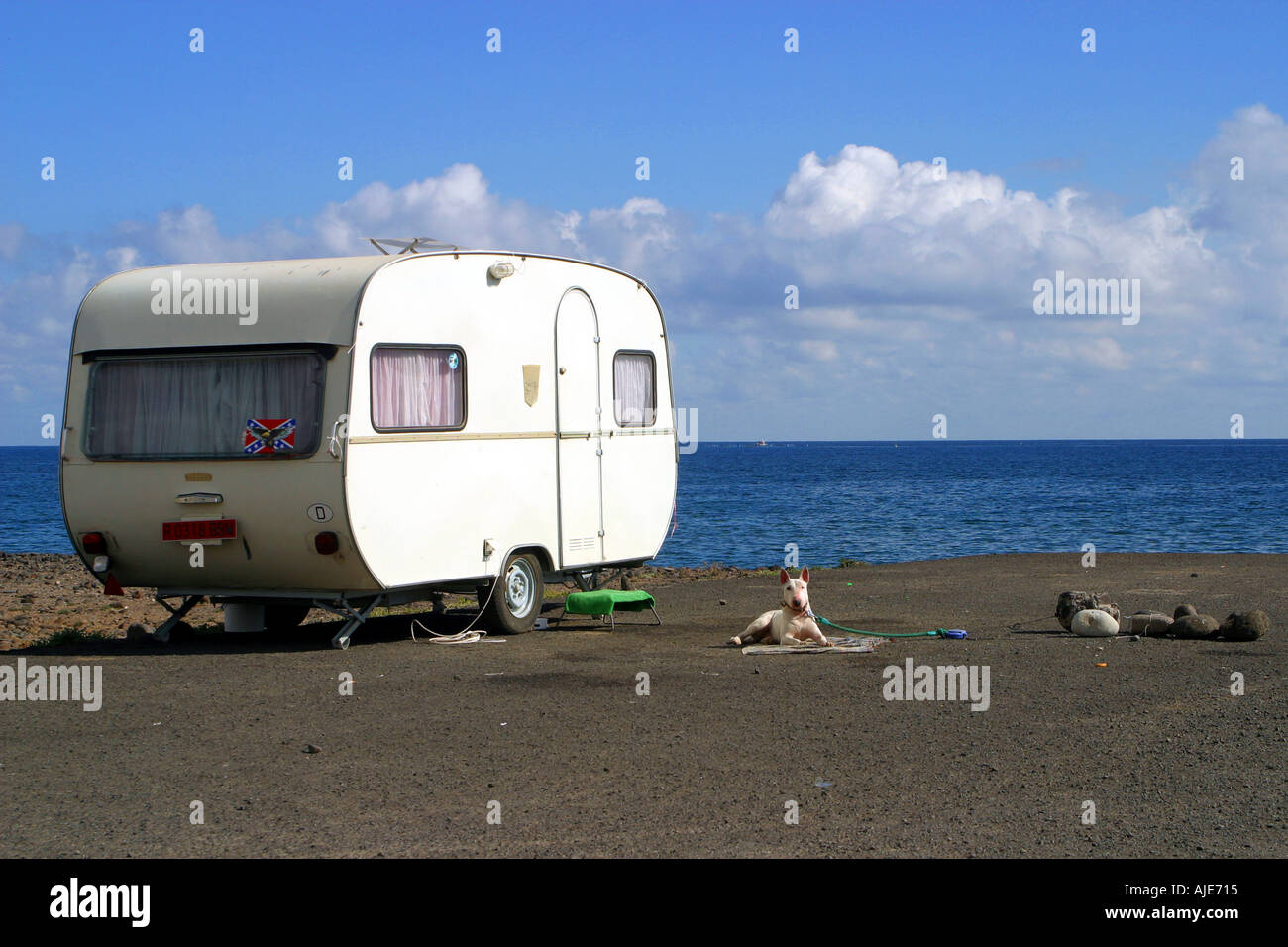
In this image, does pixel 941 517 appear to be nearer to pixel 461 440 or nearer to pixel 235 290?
pixel 461 440

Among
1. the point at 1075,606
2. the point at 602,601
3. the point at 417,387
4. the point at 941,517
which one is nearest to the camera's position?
the point at 417,387

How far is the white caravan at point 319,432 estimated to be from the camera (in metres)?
11.2

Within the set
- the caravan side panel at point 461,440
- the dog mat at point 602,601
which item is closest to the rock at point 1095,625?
the dog mat at point 602,601

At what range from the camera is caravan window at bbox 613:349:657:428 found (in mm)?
14453

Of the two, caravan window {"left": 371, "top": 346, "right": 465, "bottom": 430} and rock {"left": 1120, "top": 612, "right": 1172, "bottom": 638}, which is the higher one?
caravan window {"left": 371, "top": 346, "right": 465, "bottom": 430}

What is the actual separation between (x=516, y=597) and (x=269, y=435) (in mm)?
3036

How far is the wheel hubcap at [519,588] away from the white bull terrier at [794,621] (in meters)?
2.38

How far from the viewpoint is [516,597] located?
42.8ft

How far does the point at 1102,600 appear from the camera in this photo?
1277cm

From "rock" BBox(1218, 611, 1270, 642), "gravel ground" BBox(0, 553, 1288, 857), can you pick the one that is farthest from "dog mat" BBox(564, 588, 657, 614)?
"rock" BBox(1218, 611, 1270, 642)

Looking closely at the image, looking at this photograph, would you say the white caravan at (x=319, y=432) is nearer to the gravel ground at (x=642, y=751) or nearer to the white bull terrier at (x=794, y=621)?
the gravel ground at (x=642, y=751)

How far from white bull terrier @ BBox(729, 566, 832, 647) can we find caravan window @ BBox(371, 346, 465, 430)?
3311 millimetres

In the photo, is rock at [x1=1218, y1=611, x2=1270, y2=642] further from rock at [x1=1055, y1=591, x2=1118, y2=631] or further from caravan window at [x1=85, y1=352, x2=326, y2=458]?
caravan window at [x1=85, y1=352, x2=326, y2=458]

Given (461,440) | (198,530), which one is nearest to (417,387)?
(461,440)
